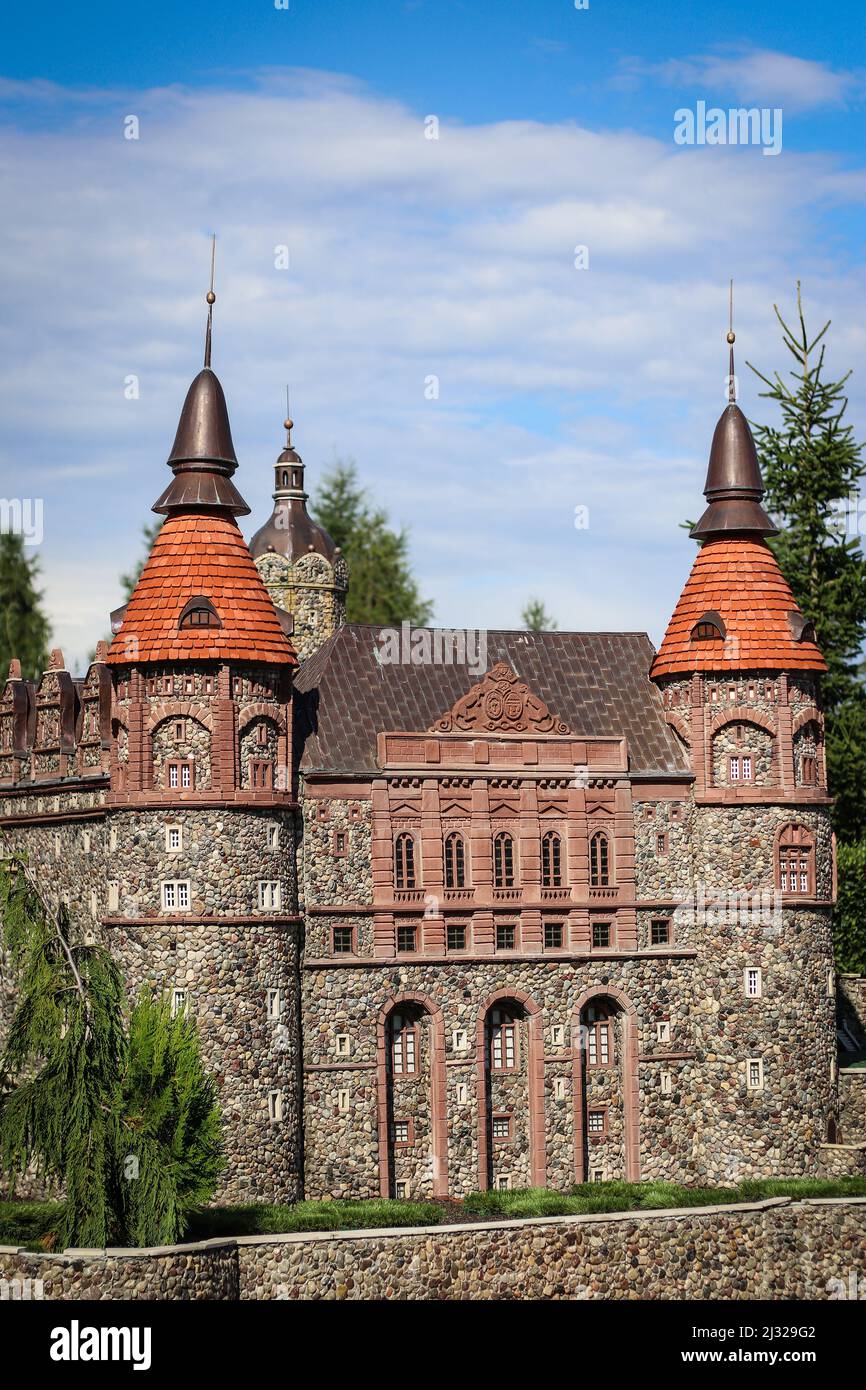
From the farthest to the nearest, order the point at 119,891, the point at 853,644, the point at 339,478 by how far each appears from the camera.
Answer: the point at 339,478 → the point at 853,644 → the point at 119,891

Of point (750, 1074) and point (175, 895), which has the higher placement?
point (175, 895)

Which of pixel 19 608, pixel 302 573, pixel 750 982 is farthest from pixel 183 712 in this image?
pixel 19 608

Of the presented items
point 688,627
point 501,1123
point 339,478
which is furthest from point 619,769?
point 339,478

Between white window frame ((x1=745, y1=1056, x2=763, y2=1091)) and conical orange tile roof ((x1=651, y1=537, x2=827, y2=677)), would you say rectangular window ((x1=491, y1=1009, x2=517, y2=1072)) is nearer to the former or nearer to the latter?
white window frame ((x1=745, y1=1056, x2=763, y2=1091))

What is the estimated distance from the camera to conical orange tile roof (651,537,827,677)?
197 feet

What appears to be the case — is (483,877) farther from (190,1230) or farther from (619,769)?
(190,1230)

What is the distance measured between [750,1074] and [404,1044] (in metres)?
8.83

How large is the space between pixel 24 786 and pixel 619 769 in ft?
50.5

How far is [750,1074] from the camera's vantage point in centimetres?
5891

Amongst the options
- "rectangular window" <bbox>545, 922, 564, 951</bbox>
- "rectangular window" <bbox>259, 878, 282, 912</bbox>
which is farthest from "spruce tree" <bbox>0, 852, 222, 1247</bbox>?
"rectangular window" <bbox>545, 922, 564, 951</bbox>

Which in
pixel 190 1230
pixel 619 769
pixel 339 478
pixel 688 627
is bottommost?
pixel 190 1230

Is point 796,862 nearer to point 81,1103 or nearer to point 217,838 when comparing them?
point 217,838

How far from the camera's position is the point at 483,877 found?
191ft

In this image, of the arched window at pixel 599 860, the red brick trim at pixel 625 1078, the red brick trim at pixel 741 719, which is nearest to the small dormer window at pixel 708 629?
the red brick trim at pixel 741 719
